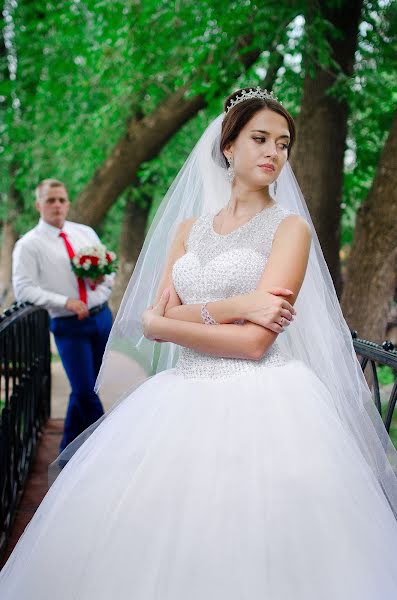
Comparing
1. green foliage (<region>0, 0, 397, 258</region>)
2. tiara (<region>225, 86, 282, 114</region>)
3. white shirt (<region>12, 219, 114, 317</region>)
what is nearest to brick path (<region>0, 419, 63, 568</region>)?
white shirt (<region>12, 219, 114, 317</region>)

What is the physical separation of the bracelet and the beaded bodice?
0.27 ft

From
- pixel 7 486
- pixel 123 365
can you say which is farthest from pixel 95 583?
pixel 7 486

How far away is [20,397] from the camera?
4.97 metres

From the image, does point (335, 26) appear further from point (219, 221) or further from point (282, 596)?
point (282, 596)

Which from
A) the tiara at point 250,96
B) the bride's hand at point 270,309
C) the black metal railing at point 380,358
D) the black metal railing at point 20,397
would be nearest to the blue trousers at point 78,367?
the black metal railing at point 20,397

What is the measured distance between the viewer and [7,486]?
425 centimetres

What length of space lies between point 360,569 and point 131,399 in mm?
1075

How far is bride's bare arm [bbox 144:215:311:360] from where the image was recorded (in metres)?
2.73

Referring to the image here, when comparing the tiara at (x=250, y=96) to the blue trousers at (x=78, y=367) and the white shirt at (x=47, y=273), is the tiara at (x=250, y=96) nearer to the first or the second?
the white shirt at (x=47, y=273)

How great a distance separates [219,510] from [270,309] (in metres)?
0.73

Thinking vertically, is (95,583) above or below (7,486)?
above

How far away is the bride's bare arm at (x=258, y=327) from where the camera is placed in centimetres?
273

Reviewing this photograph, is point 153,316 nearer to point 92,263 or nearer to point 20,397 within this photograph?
point 20,397

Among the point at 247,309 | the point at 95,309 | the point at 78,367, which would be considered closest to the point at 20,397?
the point at 78,367
